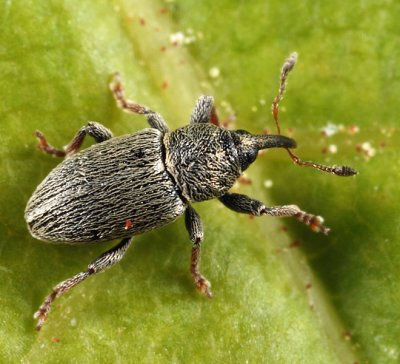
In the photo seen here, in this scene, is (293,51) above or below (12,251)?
above

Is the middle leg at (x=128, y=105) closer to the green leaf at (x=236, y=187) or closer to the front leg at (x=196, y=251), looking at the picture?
the green leaf at (x=236, y=187)

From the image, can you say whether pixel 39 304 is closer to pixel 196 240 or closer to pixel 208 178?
pixel 196 240

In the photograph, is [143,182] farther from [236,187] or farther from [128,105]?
[236,187]

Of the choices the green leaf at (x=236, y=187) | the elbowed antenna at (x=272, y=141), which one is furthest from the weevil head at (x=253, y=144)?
the green leaf at (x=236, y=187)

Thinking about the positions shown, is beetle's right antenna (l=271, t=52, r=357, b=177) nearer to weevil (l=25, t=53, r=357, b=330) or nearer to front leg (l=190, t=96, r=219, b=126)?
weevil (l=25, t=53, r=357, b=330)

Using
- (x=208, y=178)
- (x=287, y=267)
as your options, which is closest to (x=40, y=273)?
(x=208, y=178)

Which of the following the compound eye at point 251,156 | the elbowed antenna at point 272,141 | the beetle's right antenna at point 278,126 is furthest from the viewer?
the compound eye at point 251,156

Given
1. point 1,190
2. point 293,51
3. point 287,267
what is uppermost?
point 293,51

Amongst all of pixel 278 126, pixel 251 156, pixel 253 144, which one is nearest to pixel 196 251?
pixel 251 156
